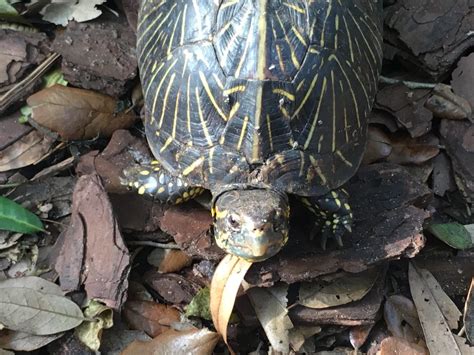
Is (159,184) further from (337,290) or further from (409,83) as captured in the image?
(409,83)

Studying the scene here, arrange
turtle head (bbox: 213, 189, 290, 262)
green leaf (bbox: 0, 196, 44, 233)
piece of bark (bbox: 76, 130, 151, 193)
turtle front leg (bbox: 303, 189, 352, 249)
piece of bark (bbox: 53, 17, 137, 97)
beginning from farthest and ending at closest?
piece of bark (bbox: 53, 17, 137, 97), piece of bark (bbox: 76, 130, 151, 193), green leaf (bbox: 0, 196, 44, 233), turtle front leg (bbox: 303, 189, 352, 249), turtle head (bbox: 213, 189, 290, 262)

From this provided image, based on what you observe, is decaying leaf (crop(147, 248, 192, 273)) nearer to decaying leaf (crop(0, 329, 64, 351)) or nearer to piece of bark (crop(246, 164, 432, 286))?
piece of bark (crop(246, 164, 432, 286))

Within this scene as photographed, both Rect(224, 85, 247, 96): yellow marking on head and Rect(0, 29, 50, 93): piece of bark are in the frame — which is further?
Rect(0, 29, 50, 93): piece of bark

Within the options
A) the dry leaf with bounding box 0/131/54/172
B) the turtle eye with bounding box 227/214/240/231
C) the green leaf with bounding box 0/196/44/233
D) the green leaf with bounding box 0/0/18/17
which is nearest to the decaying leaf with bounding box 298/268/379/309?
the turtle eye with bounding box 227/214/240/231

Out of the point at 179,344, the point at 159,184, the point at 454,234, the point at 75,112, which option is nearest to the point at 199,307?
the point at 179,344

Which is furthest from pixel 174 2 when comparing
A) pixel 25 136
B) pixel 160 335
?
pixel 160 335

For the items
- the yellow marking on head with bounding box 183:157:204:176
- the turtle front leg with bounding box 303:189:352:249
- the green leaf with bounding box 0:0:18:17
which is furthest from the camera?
the green leaf with bounding box 0:0:18:17

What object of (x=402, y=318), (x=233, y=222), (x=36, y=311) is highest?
(x=233, y=222)

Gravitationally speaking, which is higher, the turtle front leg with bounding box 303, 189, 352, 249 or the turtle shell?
the turtle shell
